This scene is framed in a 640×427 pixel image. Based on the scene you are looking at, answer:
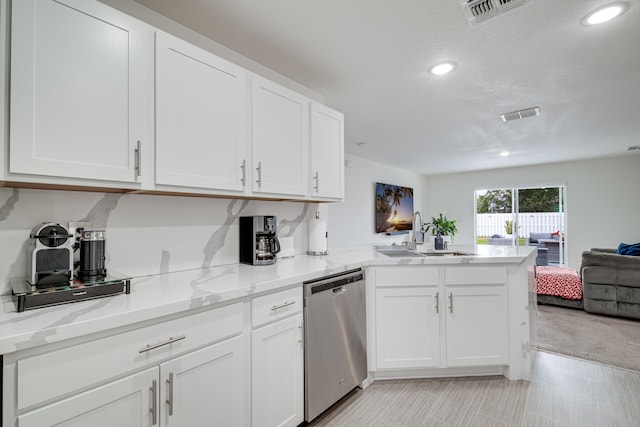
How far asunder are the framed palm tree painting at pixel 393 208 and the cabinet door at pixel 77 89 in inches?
200

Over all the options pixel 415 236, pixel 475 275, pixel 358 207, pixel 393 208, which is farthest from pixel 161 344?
pixel 393 208

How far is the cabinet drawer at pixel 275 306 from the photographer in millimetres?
1522

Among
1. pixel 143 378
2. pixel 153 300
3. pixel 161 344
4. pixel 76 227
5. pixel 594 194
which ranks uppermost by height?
pixel 594 194

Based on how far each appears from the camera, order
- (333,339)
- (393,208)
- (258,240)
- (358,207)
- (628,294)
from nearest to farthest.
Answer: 1. (333,339)
2. (258,240)
3. (628,294)
4. (358,207)
5. (393,208)

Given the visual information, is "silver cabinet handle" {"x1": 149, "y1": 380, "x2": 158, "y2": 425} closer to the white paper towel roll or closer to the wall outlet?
the wall outlet

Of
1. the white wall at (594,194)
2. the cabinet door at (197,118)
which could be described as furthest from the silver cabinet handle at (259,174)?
the white wall at (594,194)

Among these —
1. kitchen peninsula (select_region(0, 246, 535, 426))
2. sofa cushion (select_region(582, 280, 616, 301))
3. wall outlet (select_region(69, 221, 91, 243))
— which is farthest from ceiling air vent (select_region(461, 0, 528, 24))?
sofa cushion (select_region(582, 280, 616, 301))

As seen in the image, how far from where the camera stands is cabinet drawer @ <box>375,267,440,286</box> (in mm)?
2293

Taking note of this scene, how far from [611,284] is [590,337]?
1110 mm

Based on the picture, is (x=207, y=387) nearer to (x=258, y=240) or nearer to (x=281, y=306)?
(x=281, y=306)

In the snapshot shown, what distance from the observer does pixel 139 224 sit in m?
1.68

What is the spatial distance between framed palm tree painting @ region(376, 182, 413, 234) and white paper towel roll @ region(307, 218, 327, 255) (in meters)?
3.55

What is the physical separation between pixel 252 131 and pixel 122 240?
953 mm

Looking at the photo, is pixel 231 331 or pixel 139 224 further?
pixel 139 224
